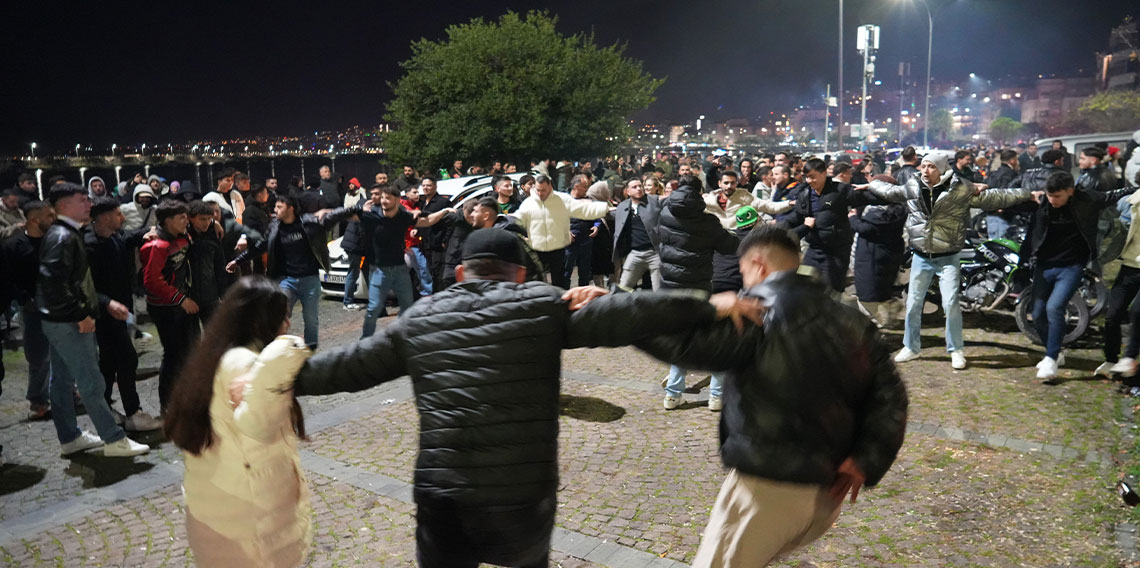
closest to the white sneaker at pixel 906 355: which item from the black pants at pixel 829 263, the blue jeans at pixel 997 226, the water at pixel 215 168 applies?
the black pants at pixel 829 263

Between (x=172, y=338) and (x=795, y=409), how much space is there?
5621 mm

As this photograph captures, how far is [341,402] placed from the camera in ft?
23.8

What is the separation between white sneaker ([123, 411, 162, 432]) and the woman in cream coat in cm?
423

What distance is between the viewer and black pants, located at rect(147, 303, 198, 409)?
6.39 m

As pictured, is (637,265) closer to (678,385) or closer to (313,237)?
(678,385)

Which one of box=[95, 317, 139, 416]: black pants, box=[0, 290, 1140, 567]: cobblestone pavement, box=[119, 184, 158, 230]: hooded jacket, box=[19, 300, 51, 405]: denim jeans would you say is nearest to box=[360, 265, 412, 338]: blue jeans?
box=[0, 290, 1140, 567]: cobblestone pavement

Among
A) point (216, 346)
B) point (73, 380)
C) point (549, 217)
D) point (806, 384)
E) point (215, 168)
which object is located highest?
point (215, 168)

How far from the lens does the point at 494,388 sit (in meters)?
2.62

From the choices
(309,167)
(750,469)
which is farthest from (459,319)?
(309,167)

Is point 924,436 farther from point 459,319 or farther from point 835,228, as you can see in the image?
point 459,319

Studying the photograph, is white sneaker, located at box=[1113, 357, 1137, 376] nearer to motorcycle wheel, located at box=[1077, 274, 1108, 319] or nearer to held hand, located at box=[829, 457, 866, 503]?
motorcycle wheel, located at box=[1077, 274, 1108, 319]

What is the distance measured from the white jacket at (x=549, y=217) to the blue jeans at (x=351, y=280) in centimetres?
328

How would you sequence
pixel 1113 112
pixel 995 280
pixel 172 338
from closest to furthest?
pixel 172 338
pixel 995 280
pixel 1113 112

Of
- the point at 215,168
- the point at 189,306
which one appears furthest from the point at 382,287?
the point at 215,168
